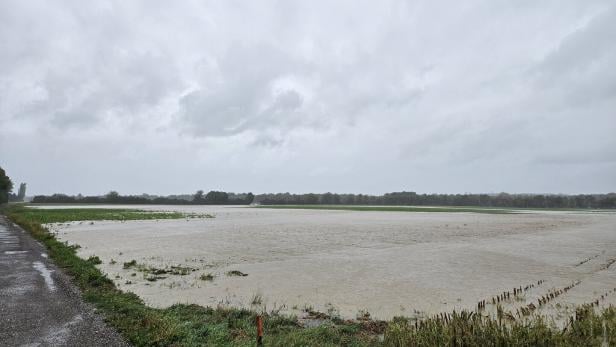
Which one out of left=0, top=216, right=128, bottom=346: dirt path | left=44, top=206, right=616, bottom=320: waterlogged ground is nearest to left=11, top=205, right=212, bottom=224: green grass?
left=44, top=206, right=616, bottom=320: waterlogged ground

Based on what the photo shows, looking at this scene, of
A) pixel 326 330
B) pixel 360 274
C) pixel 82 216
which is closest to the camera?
pixel 326 330

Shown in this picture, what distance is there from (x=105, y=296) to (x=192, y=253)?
11.9m

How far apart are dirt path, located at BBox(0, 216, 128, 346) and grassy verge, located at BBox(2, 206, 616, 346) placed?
42 centimetres

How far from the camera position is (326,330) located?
867 cm

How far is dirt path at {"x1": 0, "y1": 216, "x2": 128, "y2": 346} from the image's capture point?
7430mm

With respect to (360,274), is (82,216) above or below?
above

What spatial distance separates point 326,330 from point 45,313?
6.95 meters

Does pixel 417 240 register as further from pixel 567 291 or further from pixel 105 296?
pixel 105 296

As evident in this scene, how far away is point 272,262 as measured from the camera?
19.6 m

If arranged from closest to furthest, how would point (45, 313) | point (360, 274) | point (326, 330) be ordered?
point (326, 330) → point (45, 313) → point (360, 274)

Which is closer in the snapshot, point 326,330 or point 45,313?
point 326,330

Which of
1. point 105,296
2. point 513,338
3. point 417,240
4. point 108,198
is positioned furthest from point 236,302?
point 108,198

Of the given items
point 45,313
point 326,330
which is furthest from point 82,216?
point 326,330

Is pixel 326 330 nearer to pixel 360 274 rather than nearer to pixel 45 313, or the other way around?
pixel 45 313
